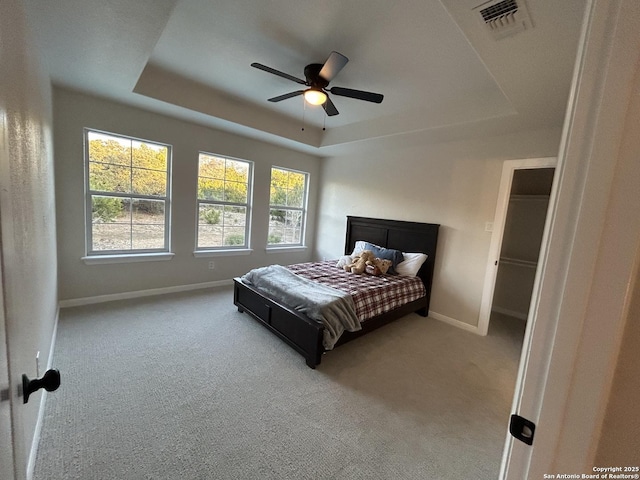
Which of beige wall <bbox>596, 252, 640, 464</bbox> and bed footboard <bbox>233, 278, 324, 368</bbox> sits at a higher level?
beige wall <bbox>596, 252, 640, 464</bbox>

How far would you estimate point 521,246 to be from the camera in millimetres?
A: 4078

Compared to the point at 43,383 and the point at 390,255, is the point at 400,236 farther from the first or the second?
the point at 43,383

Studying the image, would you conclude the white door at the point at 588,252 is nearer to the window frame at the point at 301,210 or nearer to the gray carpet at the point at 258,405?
the gray carpet at the point at 258,405

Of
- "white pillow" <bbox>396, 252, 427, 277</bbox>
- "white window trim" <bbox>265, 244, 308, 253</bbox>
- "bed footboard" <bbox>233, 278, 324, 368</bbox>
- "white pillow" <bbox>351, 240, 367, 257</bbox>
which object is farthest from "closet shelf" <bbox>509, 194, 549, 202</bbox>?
"bed footboard" <bbox>233, 278, 324, 368</bbox>

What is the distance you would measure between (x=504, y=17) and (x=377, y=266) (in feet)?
8.69

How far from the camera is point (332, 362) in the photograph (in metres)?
2.42

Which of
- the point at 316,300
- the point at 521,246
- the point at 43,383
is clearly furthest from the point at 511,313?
the point at 43,383

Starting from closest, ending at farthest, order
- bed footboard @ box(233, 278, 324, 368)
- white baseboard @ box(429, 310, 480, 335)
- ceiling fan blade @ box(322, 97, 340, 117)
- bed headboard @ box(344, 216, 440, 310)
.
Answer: bed footboard @ box(233, 278, 324, 368), ceiling fan blade @ box(322, 97, 340, 117), white baseboard @ box(429, 310, 480, 335), bed headboard @ box(344, 216, 440, 310)

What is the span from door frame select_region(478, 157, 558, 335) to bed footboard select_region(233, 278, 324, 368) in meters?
2.21

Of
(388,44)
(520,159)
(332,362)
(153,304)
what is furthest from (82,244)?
(520,159)

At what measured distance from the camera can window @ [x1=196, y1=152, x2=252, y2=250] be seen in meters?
4.01

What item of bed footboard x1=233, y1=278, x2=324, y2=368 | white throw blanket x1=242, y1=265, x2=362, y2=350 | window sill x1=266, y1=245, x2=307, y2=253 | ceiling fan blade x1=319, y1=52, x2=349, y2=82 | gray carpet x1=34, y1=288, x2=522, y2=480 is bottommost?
gray carpet x1=34, y1=288, x2=522, y2=480

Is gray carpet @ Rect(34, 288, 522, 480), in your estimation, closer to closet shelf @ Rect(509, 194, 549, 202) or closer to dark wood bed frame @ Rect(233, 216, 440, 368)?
dark wood bed frame @ Rect(233, 216, 440, 368)

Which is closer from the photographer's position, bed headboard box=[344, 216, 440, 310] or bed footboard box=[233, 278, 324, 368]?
bed footboard box=[233, 278, 324, 368]
